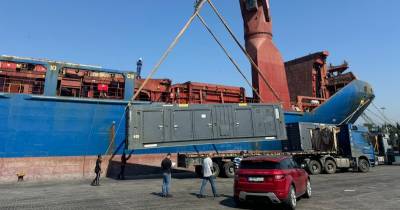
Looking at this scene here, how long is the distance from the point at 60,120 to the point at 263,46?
800 inches

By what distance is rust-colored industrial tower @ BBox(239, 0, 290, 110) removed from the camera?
97.1ft

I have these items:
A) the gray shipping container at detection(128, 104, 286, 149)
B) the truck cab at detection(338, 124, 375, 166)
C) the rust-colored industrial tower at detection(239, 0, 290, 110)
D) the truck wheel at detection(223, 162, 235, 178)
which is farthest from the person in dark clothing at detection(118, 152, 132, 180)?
the truck cab at detection(338, 124, 375, 166)

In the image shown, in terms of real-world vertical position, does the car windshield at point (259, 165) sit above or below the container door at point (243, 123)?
below

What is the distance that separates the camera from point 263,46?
98.2ft

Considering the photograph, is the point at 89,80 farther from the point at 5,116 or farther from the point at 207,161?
the point at 207,161

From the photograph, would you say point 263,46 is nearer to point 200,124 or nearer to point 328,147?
point 328,147

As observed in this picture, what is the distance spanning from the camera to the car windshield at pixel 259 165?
30.8 feet

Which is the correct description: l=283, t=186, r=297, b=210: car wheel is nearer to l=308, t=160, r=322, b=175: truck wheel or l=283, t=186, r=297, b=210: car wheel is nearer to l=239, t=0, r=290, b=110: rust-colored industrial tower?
l=308, t=160, r=322, b=175: truck wheel

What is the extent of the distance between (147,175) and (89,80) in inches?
312

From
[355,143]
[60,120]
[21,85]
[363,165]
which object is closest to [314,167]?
[355,143]

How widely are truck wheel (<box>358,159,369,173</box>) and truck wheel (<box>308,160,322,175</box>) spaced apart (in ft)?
11.6

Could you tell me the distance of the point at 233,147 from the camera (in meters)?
23.7

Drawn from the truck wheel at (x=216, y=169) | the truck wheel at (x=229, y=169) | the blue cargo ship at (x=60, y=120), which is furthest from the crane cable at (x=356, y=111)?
the truck wheel at (x=216, y=169)

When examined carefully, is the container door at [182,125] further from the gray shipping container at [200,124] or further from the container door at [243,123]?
the container door at [243,123]
